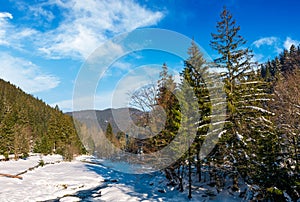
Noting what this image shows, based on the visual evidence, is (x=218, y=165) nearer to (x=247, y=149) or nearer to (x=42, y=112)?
(x=247, y=149)

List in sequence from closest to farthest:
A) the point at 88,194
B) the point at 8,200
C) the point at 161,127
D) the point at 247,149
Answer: the point at 247,149 → the point at 8,200 → the point at 161,127 → the point at 88,194

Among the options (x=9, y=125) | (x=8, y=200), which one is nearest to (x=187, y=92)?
(x=8, y=200)

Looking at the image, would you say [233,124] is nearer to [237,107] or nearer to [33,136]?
[237,107]

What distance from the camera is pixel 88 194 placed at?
56.3 ft

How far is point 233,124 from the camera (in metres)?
13.0

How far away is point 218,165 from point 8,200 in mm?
12592

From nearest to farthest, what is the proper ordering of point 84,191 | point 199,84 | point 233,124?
point 233,124
point 199,84
point 84,191

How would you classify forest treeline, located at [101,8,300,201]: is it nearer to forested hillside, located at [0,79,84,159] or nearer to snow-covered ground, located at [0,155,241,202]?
snow-covered ground, located at [0,155,241,202]

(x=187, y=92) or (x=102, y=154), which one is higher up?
(x=187, y=92)

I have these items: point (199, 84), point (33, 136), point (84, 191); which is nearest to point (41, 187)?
point (84, 191)

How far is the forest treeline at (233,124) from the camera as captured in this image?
9922mm

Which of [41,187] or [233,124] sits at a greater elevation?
[233,124]

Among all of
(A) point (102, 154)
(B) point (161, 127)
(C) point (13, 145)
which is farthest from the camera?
(A) point (102, 154)

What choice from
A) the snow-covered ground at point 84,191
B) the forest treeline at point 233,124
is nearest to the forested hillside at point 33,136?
the snow-covered ground at point 84,191
